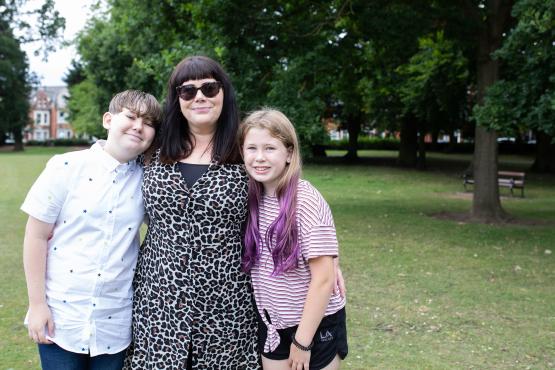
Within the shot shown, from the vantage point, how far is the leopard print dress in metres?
2.73

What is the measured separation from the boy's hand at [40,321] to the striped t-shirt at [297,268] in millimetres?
951

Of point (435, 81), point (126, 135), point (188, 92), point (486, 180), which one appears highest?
point (435, 81)

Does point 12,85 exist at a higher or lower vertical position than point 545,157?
higher

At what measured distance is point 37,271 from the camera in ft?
8.87

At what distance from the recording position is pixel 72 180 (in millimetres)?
2709

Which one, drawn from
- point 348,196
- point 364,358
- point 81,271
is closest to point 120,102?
point 81,271

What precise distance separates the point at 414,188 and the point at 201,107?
19690 millimetres

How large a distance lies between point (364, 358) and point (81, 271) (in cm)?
332

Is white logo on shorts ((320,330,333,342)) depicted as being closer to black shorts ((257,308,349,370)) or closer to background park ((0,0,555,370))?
black shorts ((257,308,349,370))

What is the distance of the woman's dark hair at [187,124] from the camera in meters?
2.83

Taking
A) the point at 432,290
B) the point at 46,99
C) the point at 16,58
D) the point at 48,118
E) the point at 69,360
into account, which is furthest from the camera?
the point at 48,118

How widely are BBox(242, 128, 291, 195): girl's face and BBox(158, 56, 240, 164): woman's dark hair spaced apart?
0.13 metres

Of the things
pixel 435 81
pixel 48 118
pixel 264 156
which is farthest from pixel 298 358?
pixel 48 118

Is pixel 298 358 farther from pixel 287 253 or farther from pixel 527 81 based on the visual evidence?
pixel 527 81
